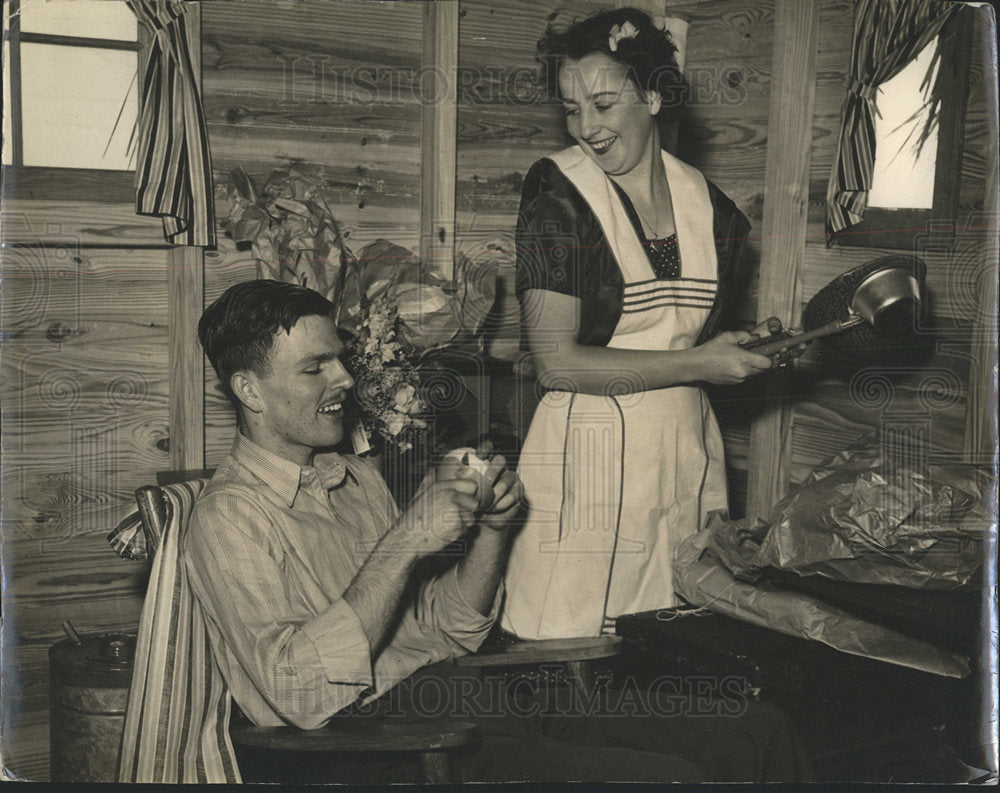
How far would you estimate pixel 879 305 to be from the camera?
5.62ft

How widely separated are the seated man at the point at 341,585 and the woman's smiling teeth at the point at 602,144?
0.51 m

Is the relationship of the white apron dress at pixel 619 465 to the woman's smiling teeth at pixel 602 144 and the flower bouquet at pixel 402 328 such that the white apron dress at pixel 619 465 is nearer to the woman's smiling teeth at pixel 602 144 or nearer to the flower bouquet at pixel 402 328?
the woman's smiling teeth at pixel 602 144

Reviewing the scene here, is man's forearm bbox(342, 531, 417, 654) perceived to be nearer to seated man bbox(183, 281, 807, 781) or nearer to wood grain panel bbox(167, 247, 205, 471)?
seated man bbox(183, 281, 807, 781)

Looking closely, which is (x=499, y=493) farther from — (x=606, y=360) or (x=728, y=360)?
(x=728, y=360)

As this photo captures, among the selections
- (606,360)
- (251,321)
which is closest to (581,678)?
(606,360)

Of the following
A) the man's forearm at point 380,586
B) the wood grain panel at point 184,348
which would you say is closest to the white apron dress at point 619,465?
the man's forearm at point 380,586

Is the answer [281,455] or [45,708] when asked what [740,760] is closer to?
[281,455]

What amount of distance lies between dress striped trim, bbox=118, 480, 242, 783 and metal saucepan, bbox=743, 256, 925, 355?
37.4 inches

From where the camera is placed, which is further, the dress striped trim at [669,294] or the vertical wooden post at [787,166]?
the vertical wooden post at [787,166]

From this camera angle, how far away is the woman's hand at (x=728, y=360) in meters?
1.70

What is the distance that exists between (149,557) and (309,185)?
2.17 feet

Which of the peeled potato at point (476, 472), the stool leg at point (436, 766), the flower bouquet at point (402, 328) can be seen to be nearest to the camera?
the stool leg at point (436, 766)

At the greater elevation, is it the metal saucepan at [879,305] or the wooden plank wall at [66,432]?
the metal saucepan at [879,305]

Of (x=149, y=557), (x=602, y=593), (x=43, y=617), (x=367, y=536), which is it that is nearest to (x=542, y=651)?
(x=602, y=593)
